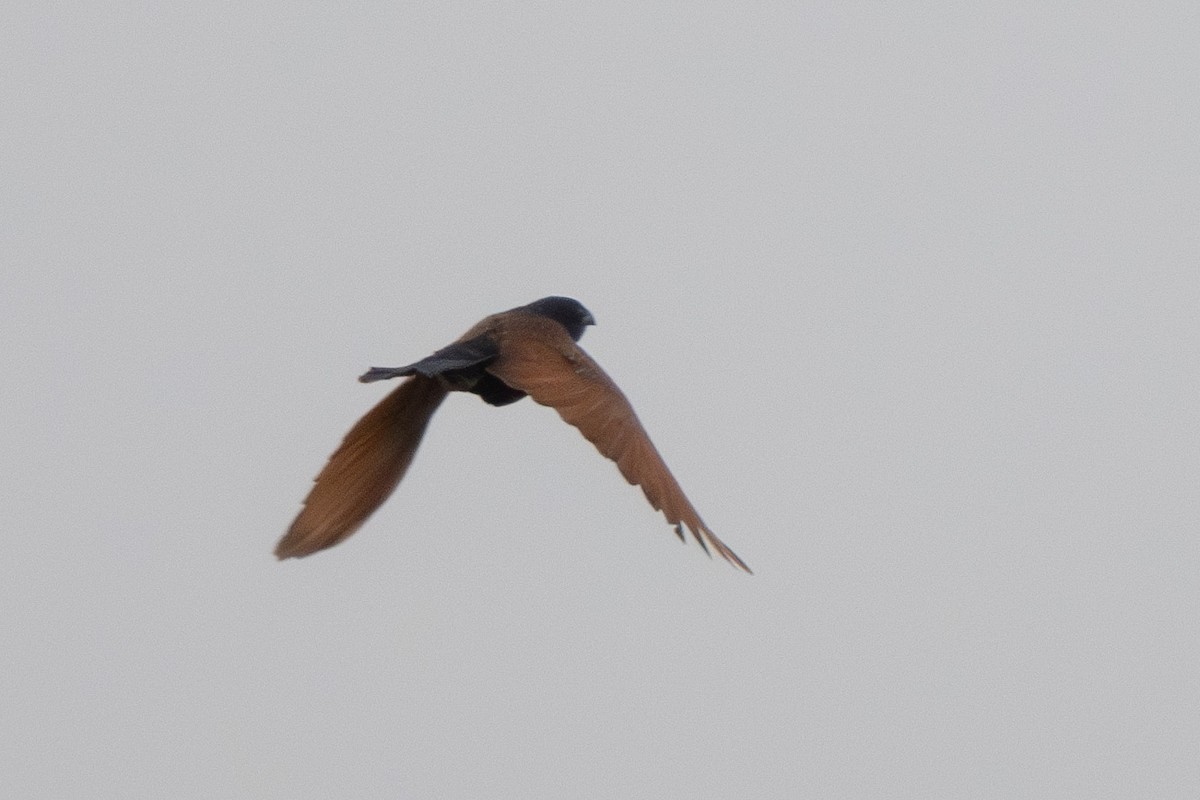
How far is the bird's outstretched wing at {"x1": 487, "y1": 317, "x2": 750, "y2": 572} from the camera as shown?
400 inches

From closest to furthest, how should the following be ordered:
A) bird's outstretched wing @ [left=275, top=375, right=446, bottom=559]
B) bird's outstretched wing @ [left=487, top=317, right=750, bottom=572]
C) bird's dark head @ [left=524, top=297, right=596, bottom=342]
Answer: bird's outstretched wing @ [left=487, top=317, right=750, bottom=572]
bird's outstretched wing @ [left=275, top=375, right=446, bottom=559]
bird's dark head @ [left=524, top=297, right=596, bottom=342]

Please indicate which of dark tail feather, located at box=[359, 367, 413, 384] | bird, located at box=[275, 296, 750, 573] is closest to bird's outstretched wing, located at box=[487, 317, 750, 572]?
bird, located at box=[275, 296, 750, 573]

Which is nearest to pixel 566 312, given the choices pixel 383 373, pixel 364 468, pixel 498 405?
pixel 498 405

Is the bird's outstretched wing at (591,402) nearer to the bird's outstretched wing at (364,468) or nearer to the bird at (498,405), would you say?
the bird at (498,405)

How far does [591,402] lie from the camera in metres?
10.9

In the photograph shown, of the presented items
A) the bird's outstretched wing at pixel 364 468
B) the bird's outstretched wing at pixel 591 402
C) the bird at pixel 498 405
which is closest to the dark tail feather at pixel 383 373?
the bird at pixel 498 405

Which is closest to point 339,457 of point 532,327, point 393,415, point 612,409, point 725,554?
point 393,415

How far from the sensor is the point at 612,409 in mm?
10883

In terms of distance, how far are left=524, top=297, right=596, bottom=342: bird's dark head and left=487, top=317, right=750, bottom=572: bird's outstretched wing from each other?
0.29 m

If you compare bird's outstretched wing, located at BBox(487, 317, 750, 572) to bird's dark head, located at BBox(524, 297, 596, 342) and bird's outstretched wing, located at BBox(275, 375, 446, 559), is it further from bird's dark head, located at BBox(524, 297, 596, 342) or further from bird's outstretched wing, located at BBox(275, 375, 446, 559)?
bird's outstretched wing, located at BBox(275, 375, 446, 559)

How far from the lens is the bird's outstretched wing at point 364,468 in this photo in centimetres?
1203

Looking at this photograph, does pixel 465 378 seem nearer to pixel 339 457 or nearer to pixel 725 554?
pixel 339 457

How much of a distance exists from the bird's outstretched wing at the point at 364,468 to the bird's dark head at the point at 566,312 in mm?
703

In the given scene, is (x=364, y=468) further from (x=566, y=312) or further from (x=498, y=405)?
(x=566, y=312)
